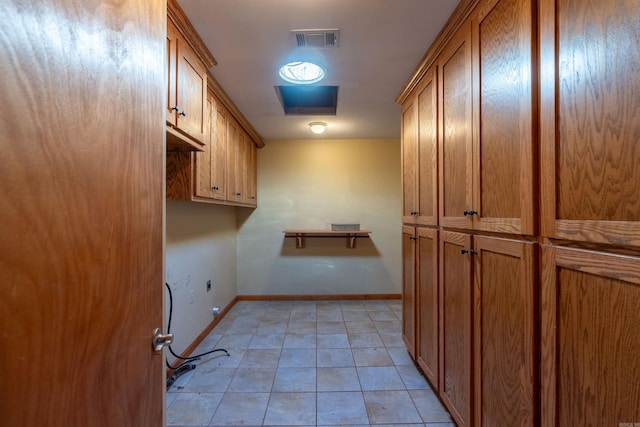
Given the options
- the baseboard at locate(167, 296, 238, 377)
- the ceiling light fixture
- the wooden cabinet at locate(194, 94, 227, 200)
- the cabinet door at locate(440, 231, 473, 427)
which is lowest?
the baseboard at locate(167, 296, 238, 377)

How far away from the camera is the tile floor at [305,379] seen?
5.54 feet

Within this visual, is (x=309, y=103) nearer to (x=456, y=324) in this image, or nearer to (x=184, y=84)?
(x=184, y=84)

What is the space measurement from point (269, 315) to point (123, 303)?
2.91 meters

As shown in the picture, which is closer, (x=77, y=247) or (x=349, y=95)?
(x=77, y=247)

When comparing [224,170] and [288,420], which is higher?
[224,170]

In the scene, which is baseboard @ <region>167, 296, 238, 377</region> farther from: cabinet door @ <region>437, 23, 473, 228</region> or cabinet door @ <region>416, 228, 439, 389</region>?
cabinet door @ <region>437, 23, 473, 228</region>

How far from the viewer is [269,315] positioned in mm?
3410

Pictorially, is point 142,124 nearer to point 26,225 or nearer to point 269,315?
point 26,225

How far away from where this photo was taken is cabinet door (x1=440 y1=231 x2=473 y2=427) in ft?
4.50

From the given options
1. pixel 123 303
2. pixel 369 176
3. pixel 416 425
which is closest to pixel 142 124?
pixel 123 303

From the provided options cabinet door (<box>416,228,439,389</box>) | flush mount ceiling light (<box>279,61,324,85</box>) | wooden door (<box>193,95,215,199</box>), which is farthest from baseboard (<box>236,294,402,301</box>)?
flush mount ceiling light (<box>279,61,324,85</box>)

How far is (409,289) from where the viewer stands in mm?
2258

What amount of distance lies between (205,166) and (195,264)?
105 cm

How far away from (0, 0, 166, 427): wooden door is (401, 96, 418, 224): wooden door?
1.74 m
